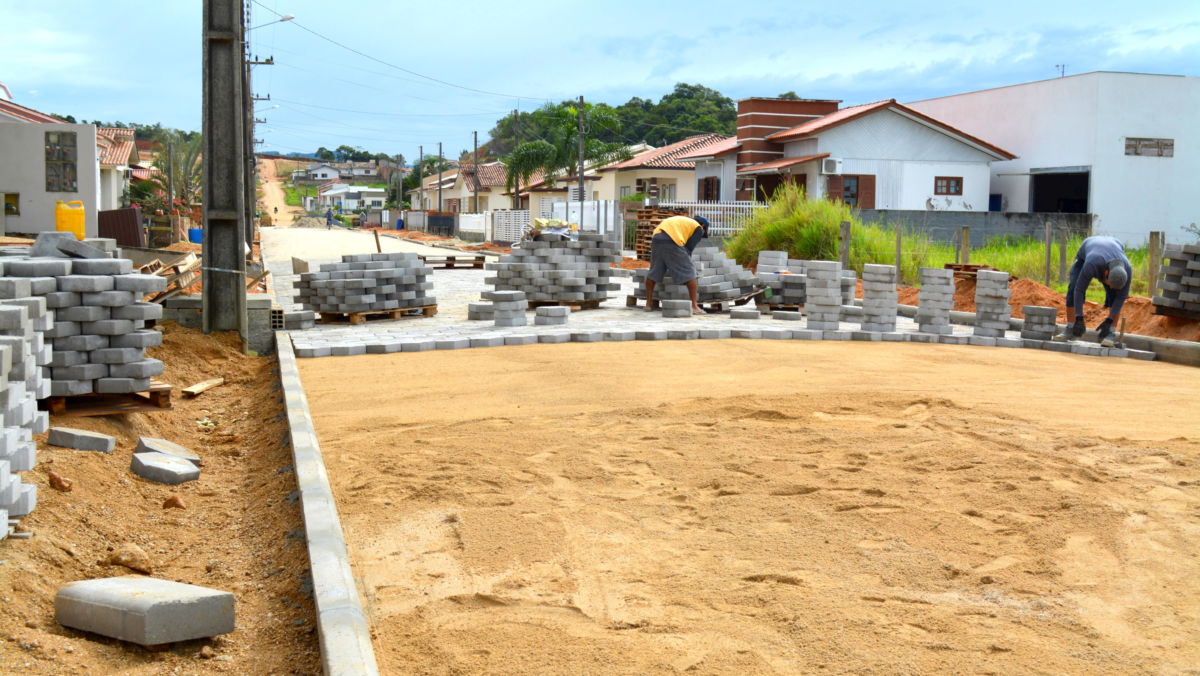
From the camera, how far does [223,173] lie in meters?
12.2

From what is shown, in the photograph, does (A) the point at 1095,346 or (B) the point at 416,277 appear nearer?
(A) the point at 1095,346

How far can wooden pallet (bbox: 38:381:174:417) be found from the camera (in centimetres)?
707

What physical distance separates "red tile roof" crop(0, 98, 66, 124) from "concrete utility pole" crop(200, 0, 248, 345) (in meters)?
15.4

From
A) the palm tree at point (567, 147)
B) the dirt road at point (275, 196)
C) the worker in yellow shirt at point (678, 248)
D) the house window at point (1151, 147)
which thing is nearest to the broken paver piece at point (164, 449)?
the worker in yellow shirt at point (678, 248)

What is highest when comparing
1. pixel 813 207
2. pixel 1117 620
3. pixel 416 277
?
pixel 813 207

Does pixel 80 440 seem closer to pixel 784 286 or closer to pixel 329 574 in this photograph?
pixel 329 574

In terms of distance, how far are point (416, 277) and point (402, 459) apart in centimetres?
876

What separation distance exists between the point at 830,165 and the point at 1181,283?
20365mm

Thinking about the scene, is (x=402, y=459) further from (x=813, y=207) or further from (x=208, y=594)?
(x=813, y=207)

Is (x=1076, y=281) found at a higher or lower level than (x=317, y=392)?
higher

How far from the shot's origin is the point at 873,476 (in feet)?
20.7

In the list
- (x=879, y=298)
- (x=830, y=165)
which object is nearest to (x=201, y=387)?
(x=879, y=298)

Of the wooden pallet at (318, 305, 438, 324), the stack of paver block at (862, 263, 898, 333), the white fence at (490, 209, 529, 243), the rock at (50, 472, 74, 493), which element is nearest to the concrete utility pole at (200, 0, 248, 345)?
the wooden pallet at (318, 305, 438, 324)

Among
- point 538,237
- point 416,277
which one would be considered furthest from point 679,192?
point 416,277
